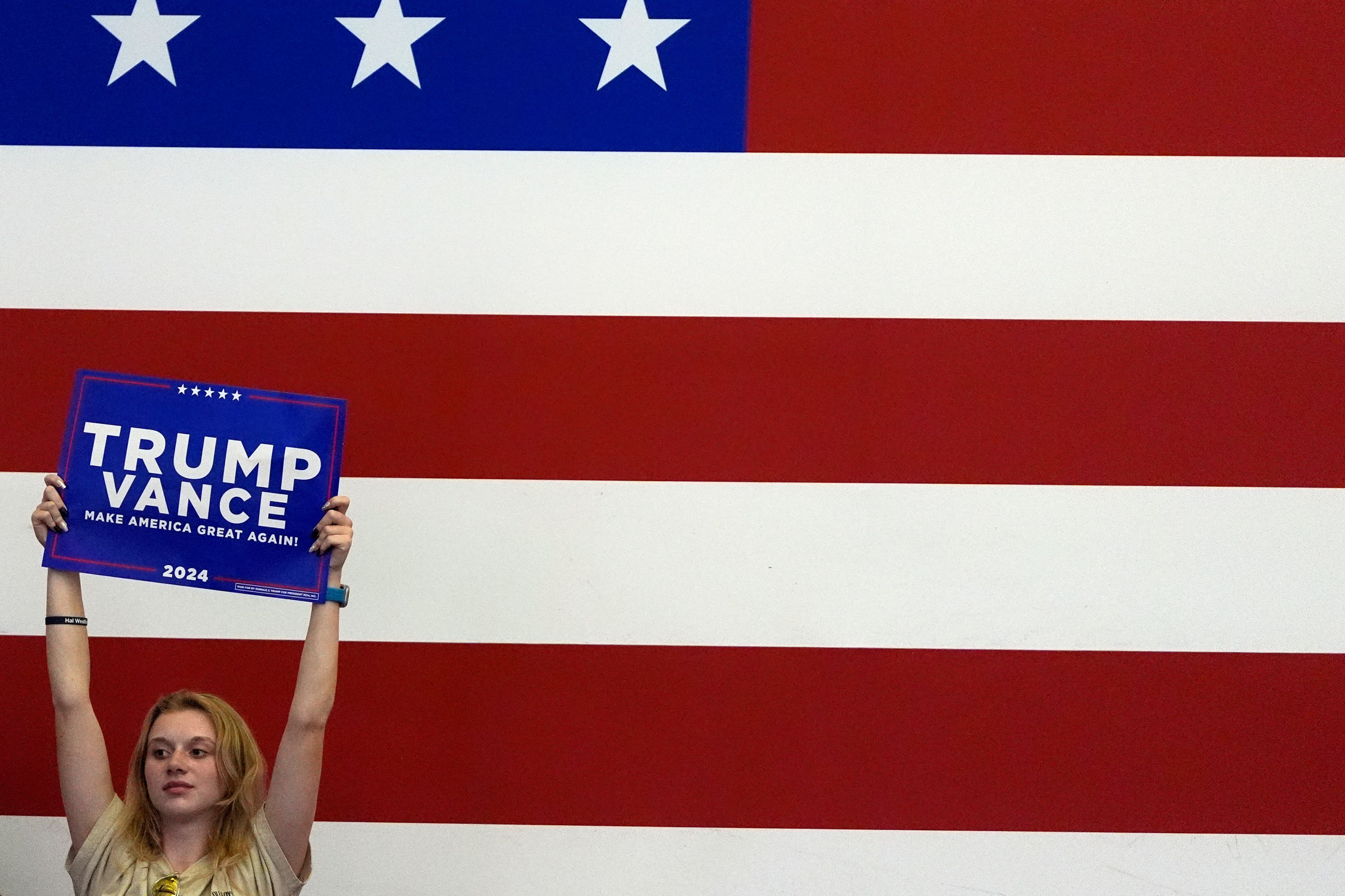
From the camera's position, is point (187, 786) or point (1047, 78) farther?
point (1047, 78)

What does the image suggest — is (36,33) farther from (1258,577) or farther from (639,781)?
→ (1258,577)

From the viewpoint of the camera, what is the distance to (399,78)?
157 centimetres

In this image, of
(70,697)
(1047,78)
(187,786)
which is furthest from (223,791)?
(1047,78)

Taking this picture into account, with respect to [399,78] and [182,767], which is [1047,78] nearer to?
[399,78]

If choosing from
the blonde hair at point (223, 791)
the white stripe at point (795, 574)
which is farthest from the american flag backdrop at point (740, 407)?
the blonde hair at point (223, 791)

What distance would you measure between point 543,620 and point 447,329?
1.31 ft

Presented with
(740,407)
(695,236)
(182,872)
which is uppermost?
(695,236)

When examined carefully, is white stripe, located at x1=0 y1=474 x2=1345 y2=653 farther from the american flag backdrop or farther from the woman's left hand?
the woman's left hand

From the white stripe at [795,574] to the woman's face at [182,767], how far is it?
0.76 feet

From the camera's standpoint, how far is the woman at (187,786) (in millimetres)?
1265

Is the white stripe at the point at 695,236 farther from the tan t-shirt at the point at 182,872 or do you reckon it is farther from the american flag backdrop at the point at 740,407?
the tan t-shirt at the point at 182,872

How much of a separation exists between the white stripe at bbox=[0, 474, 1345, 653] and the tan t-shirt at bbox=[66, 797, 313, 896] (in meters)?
0.29

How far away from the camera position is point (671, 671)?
4.98 ft

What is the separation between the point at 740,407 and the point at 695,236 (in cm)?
23
